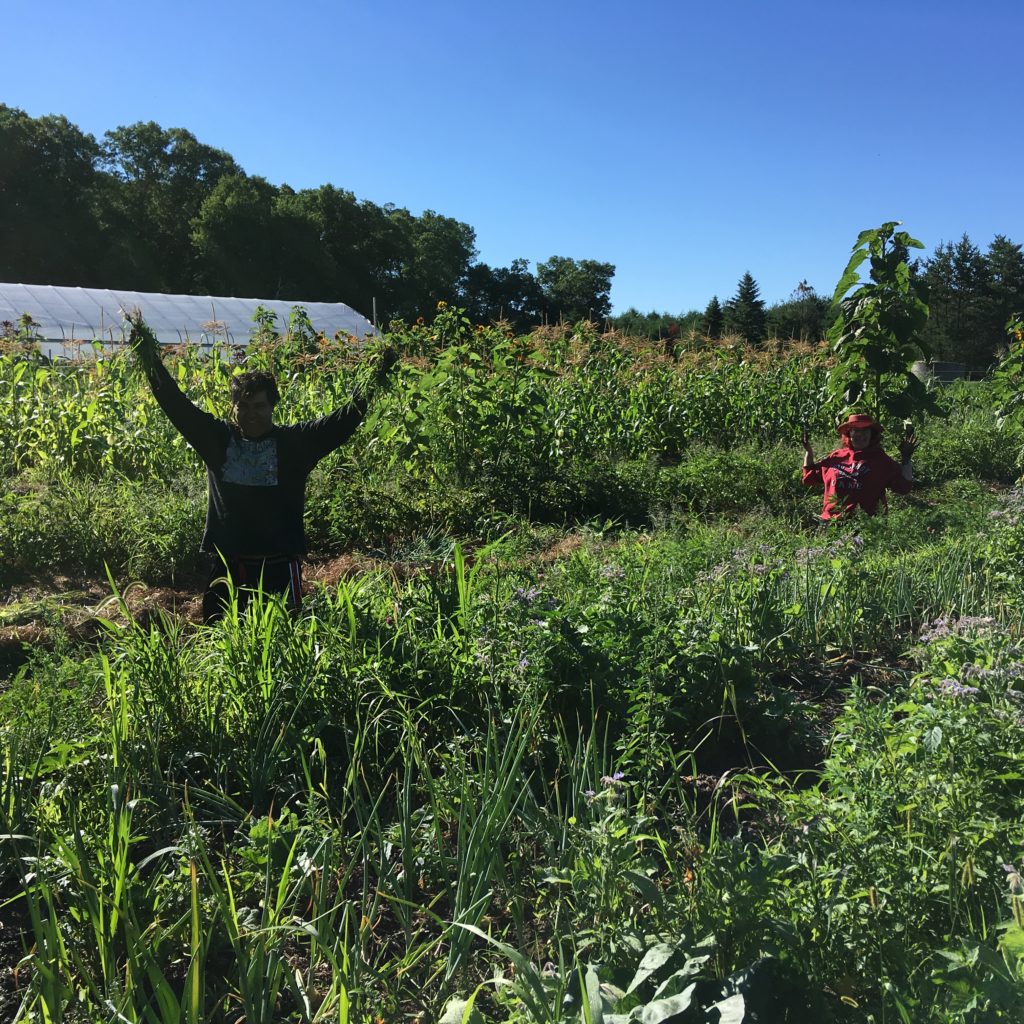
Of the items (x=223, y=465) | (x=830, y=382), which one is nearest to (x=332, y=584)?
(x=223, y=465)

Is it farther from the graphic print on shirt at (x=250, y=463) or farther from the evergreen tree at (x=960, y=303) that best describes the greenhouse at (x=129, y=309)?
the evergreen tree at (x=960, y=303)

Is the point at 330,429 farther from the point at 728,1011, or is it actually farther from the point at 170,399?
the point at 728,1011

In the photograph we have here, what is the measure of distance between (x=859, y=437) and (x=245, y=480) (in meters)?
4.75

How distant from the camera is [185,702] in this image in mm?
2928

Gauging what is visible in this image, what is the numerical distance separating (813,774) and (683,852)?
898 mm

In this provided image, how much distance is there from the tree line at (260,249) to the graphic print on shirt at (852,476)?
94.1ft

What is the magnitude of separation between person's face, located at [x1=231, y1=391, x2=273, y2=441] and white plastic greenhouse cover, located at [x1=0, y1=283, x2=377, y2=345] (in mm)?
14841

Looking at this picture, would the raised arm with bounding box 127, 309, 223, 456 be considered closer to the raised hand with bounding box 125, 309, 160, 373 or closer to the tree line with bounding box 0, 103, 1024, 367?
the raised hand with bounding box 125, 309, 160, 373

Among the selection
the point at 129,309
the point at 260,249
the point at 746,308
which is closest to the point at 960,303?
the point at 746,308

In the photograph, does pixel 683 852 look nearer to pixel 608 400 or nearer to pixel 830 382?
pixel 830 382

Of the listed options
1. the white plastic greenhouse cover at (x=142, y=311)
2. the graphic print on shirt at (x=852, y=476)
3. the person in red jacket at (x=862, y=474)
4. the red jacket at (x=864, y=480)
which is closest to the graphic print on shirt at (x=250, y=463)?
the person in red jacket at (x=862, y=474)

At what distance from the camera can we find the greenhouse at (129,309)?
63.7 feet

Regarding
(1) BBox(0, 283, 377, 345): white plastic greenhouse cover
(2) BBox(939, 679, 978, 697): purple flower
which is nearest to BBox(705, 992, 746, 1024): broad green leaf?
(2) BBox(939, 679, 978, 697): purple flower

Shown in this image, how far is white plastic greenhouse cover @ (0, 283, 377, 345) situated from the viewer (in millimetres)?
19516
